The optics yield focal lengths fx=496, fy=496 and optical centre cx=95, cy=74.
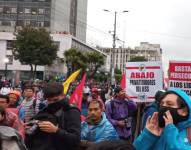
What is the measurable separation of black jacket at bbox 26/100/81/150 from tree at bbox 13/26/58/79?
51185 millimetres

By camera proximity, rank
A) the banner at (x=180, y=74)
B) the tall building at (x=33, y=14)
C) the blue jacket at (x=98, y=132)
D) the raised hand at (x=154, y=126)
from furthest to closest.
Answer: the tall building at (x=33, y=14), the banner at (x=180, y=74), the blue jacket at (x=98, y=132), the raised hand at (x=154, y=126)

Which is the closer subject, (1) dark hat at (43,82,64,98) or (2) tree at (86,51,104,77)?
(1) dark hat at (43,82,64,98)

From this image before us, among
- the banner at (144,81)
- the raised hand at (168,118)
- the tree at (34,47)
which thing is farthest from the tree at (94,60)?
the raised hand at (168,118)

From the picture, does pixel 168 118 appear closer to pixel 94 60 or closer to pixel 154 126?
pixel 154 126

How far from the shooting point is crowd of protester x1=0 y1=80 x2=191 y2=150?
300cm

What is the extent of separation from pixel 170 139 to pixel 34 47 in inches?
2093

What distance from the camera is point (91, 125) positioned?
525 cm

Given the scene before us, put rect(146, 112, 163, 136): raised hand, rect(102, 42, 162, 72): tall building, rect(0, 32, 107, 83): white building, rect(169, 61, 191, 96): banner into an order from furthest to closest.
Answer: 1. rect(102, 42, 162, 72): tall building
2. rect(0, 32, 107, 83): white building
3. rect(169, 61, 191, 96): banner
4. rect(146, 112, 163, 136): raised hand

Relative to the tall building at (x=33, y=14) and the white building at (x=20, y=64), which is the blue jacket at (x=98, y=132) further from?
the tall building at (x=33, y=14)

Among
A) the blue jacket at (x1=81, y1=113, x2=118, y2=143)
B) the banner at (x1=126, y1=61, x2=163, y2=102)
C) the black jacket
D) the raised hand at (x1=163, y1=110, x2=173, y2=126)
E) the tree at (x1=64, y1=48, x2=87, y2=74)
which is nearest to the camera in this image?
the raised hand at (x1=163, y1=110, x2=173, y2=126)

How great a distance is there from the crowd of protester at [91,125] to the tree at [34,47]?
47262mm

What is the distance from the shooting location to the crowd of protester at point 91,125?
3004 mm

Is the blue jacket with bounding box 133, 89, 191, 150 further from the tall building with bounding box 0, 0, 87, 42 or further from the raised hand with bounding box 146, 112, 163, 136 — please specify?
the tall building with bounding box 0, 0, 87, 42

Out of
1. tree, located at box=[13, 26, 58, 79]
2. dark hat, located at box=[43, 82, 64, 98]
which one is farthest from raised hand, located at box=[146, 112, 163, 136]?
tree, located at box=[13, 26, 58, 79]
